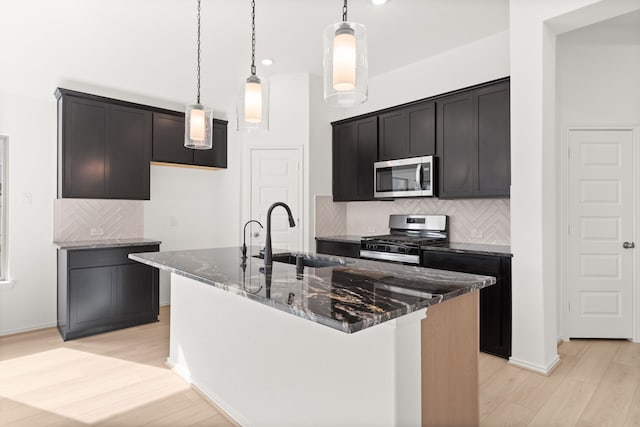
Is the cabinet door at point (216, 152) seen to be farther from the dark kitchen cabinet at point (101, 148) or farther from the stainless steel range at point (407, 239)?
the stainless steel range at point (407, 239)

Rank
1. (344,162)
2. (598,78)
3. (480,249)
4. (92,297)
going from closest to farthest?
1. (480,249)
2. (598,78)
3. (92,297)
4. (344,162)

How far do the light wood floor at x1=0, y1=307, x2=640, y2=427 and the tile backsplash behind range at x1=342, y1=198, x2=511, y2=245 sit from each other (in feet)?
3.86

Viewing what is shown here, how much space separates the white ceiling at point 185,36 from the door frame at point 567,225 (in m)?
1.34

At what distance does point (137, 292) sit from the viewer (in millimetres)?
4105

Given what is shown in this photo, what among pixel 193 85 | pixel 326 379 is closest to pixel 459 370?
pixel 326 379

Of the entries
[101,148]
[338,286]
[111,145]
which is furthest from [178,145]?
[338,286]

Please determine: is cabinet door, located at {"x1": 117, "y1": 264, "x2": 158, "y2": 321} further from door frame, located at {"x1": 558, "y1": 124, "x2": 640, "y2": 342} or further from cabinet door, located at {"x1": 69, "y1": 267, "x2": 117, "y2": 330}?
door frame, located at {"x1": 558, "y1": 124, "x2": 640, "y2": 342}

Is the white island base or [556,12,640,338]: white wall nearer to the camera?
the white island base

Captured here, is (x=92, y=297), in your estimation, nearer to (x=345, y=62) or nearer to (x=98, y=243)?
(x=98, y=243)

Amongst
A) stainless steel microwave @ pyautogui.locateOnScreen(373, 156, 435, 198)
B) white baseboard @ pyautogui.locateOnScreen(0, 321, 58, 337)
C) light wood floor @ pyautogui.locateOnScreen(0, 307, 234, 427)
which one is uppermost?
stainless steel microwave @ pyautogui.locateOnScreen(373, 156, 435, 198)

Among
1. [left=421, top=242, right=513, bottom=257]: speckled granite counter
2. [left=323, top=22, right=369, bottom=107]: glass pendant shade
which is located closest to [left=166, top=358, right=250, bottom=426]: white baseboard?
[left=323, top=22, right=369, bottom=107]: glass pendant shade

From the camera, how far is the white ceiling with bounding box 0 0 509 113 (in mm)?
3035

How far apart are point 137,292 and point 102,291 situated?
1.16 ft

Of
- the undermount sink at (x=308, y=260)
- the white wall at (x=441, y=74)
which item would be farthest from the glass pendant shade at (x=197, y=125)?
the white wall at (x=441, y=74)
